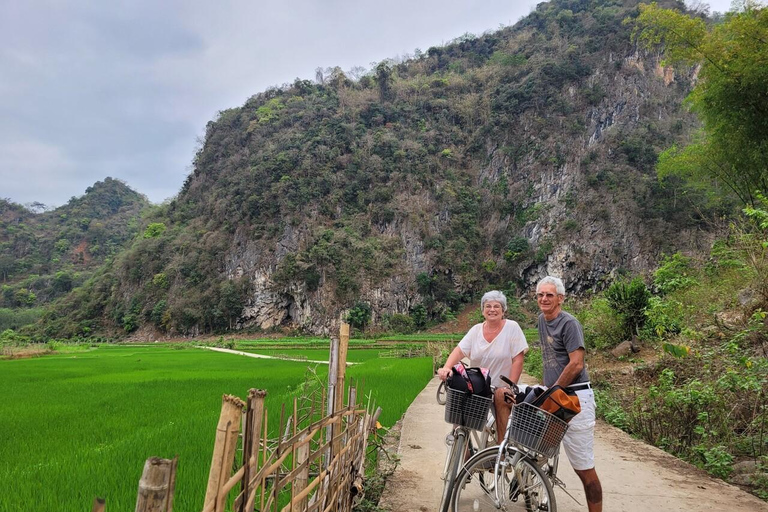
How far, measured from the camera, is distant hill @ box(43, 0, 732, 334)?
39469 mm

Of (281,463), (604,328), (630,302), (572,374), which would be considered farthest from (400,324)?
(281,463)

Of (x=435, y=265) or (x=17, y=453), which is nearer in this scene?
(x=17, y=453)

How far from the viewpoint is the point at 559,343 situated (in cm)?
257

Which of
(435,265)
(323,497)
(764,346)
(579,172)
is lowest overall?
(323,497)

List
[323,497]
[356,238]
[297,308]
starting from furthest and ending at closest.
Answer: [356,238], [297,308], [323,497]

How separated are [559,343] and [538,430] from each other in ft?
1.96

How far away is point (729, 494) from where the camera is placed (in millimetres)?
3139

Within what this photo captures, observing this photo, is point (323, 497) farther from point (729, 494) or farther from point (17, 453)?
point (17, 453)

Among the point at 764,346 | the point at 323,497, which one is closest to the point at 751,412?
the point at 764,346

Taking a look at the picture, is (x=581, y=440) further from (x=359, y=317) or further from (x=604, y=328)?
(x=359, y=317)

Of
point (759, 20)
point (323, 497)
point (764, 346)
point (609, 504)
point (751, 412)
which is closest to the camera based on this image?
point (323, 497)

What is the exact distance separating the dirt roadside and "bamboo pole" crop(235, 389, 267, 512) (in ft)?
5.95

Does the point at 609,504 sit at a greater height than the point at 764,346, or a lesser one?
lesser

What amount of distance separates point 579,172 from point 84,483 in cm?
4611
